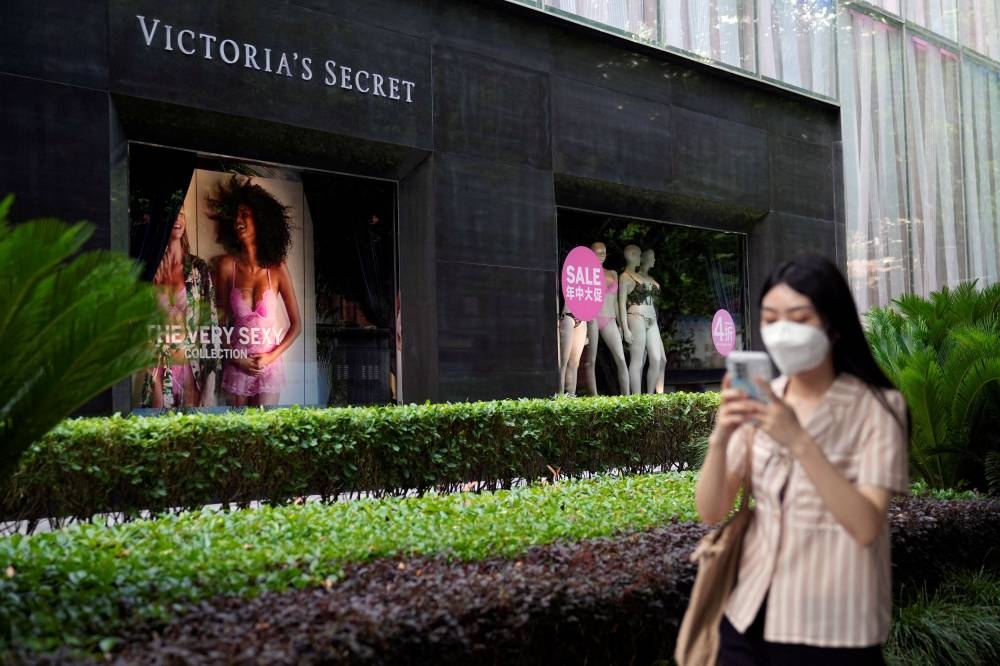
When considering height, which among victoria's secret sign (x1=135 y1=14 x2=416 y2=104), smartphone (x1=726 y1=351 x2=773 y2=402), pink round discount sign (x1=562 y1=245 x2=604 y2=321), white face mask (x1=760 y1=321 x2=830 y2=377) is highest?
victoria's secret sign (x1=135 y1=14 x2=416 y2=104)

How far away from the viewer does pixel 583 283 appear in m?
13.3

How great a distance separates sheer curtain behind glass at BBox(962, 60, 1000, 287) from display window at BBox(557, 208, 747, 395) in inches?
289

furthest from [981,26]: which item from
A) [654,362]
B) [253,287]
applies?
[253,287]

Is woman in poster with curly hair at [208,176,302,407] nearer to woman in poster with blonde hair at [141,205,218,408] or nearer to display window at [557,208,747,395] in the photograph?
woman in poster with blonde hair at [141,205,218,408]

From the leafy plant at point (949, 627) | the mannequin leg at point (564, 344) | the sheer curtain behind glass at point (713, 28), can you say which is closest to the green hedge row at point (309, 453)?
the mannequin leg at point (564, 344)

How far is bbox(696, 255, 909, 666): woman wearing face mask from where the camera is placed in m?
2.14

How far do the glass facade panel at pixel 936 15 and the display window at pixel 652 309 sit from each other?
715 centimetres

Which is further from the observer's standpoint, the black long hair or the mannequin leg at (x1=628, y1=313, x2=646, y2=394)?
the mannequin leg at (x1=628, y1=313, x2=646, y2=394)

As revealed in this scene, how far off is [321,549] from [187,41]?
274 inches

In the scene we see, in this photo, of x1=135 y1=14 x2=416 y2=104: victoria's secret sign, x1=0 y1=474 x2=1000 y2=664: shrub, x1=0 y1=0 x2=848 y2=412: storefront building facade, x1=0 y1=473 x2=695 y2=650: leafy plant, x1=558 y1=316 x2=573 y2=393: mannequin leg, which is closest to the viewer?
x1=0 y1=474 x2=1000 y2=664: shrub

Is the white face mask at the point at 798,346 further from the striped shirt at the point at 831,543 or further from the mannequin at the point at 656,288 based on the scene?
the mannequin at the point at 656,288

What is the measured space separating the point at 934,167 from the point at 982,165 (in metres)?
2.12

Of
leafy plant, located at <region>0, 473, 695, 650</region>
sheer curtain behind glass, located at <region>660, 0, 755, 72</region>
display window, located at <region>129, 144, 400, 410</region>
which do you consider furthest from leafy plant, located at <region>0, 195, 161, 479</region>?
sheer curtain behind glass, located at <region>660, 0, 755, 72</region>

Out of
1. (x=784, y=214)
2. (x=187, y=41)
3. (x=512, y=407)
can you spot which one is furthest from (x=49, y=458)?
(x=784, y=214)
